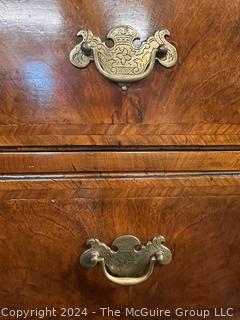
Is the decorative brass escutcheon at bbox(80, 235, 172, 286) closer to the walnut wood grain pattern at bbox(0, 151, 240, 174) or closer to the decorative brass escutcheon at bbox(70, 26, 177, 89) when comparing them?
the walnut wood grain pattern at bbox(0, 151, 240, 174)

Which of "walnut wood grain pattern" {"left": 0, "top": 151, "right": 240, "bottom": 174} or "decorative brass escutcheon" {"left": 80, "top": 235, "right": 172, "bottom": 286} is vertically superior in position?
"walnut wood grain pattern" {"left": 0, "top": 151, "right": 240, "bottom": 174}

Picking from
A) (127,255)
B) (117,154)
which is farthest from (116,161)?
(127,255)

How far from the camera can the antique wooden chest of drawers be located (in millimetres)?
349

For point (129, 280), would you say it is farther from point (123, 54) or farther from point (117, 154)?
point (123, 54)

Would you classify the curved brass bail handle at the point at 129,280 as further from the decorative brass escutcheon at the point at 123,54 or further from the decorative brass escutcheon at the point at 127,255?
the decorative brass escutcheon at the point at 123,54

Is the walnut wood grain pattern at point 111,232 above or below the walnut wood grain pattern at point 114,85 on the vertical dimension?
below

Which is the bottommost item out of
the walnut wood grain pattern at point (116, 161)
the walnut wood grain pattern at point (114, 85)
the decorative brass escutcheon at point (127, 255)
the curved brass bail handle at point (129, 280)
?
the curved brass bail handle at point (129, 280)

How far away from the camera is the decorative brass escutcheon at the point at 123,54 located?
1.14ft

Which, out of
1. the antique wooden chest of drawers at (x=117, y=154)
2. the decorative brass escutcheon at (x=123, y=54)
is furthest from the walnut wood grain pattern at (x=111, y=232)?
the decorative brass escutcheon at (x=123, y=54)

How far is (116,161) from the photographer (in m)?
0.37

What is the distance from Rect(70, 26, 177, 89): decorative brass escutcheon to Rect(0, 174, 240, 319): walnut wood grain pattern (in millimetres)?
122

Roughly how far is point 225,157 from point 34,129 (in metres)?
0.23

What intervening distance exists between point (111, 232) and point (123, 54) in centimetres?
21

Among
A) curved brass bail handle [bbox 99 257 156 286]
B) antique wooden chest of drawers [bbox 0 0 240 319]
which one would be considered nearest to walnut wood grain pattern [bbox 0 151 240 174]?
antique wooden chest of drawers [bbox 0 0 240 319]
